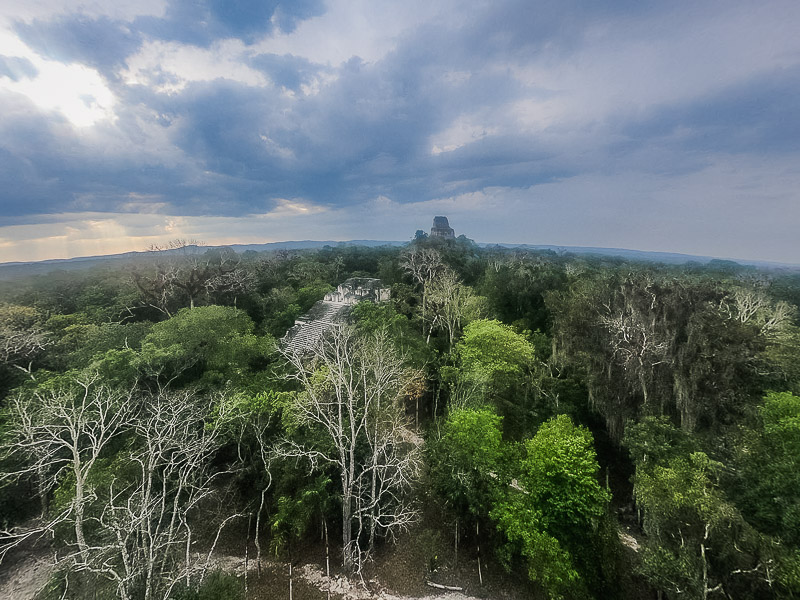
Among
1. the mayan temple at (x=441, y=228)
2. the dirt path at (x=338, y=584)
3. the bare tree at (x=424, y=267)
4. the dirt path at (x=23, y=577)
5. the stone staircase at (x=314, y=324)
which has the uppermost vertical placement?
the mayan temple at (x=441, y=228)

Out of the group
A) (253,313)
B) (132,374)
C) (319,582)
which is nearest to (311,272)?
(253,313)

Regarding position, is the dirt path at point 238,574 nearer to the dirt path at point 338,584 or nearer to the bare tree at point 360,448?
the dirt path at point 338,584

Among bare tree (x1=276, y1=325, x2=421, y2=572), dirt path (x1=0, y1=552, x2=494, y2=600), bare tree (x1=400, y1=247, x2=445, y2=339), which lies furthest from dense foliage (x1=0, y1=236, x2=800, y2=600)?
bare tree (x1=400, y1=247, x2=445, y2=339)

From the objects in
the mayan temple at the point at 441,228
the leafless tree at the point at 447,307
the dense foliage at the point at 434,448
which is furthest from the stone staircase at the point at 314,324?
the mayan temple at the point at 441,228

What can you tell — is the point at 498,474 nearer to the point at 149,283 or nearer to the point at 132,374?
the point at 132,374

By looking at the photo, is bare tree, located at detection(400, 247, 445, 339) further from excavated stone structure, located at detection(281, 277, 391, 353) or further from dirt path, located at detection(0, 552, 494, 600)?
dirt path, located at detection(0, 552, 494, 600)

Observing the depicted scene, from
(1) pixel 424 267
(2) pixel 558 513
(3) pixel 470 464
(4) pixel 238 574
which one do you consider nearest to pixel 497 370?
(3) pixel 470 464
